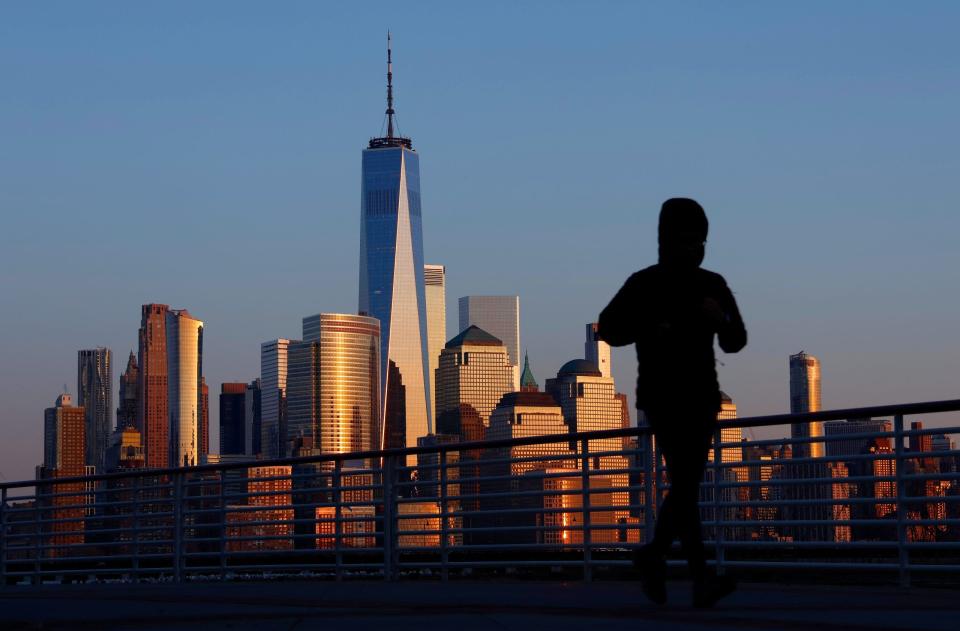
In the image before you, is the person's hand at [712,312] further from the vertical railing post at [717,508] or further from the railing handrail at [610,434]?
the vertical railing post at [717,508]

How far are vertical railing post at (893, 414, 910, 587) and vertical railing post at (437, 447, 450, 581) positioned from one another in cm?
323

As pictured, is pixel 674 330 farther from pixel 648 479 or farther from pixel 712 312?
pixel 648 479

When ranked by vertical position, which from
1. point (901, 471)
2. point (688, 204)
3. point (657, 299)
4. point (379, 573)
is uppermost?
point (688, 204)

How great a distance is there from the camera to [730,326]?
5.45 metres

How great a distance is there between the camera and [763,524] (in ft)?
29.3

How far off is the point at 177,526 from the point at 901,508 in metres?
6.46

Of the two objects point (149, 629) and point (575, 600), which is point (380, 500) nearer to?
point (575, 600)

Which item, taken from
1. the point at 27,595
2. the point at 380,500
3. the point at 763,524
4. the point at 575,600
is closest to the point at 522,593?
the point at 575,600

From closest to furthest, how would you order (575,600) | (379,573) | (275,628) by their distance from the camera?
(275,628) < (575,600) < (379,573)

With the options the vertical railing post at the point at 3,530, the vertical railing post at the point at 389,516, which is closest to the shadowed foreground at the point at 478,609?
the vertical railing post at the point at 389,516

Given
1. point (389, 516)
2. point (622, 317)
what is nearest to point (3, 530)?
point (389, 516)

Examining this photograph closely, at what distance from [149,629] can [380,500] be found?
609 cm

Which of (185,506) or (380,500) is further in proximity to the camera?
(185,506)

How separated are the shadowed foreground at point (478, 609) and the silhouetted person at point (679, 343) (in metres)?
0.42
